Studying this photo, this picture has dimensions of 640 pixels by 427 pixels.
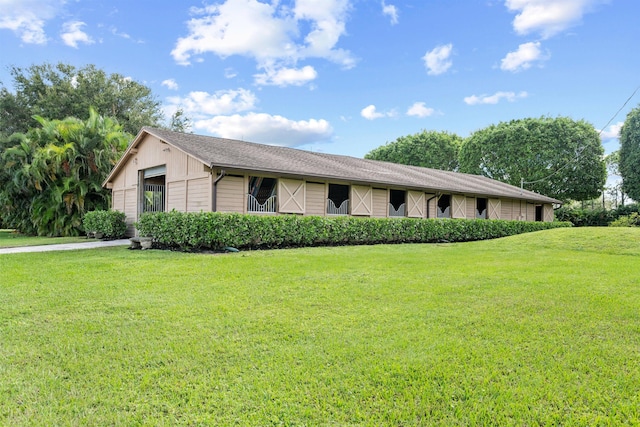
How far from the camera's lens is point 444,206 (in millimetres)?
20953

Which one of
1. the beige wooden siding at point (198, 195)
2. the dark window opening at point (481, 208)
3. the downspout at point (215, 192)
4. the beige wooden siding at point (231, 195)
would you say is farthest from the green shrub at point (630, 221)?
the beige wooden siding at point (198, 195)

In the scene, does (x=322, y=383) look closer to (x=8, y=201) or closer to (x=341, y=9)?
(x=341, y=9)

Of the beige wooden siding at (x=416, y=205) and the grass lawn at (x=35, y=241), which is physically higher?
the beige wooden siding at (x=416, y=205)

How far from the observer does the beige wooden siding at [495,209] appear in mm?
20984

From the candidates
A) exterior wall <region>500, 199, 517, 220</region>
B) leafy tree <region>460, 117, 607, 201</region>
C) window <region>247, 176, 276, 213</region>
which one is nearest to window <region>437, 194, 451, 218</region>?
exterior wall <region>500, 199, 517, 220</region>

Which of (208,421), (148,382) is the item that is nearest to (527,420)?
(208,421)

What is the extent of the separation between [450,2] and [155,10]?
9.18m

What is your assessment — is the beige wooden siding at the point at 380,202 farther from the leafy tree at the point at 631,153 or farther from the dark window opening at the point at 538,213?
the leafy tree at the point at 631,153

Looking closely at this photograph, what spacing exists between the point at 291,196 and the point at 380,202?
14.8ft

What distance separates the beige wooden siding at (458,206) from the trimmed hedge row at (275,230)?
276 centimetres

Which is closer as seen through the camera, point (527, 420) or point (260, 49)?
point (527, 420)

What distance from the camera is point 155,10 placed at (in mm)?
12344

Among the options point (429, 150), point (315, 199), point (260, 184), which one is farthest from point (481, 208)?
point (429, 150)

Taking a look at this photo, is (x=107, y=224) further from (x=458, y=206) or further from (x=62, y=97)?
(x=62, y=97)
